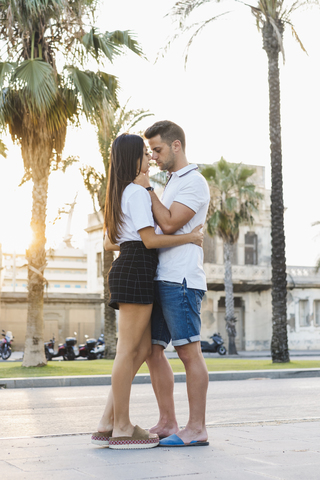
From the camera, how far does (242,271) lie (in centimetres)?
3631

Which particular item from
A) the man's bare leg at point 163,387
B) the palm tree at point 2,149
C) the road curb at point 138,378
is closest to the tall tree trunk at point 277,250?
the road curb at point 138,378

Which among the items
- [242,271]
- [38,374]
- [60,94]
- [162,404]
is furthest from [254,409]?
[242,271]

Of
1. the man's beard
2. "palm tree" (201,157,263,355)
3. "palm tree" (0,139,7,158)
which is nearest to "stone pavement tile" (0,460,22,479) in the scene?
the man's beard

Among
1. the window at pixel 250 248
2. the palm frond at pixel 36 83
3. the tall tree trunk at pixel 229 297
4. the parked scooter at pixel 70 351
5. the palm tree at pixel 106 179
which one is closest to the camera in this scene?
the palm frond at pixel 36 83

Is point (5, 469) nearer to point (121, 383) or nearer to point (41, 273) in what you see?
point (121, 383)

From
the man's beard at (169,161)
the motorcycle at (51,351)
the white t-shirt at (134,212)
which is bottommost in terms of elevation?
the motorcycle at (51,351)

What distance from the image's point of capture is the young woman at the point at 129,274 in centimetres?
393

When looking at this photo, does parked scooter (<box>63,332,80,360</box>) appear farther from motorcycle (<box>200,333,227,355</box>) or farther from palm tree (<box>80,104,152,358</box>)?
motorcycle (<box>200,333,227,355</box>)

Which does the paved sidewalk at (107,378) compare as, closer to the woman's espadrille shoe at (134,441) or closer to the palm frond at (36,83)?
the palm frond at (36,83)

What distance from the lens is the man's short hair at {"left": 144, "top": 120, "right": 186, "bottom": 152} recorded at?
4.28 metres

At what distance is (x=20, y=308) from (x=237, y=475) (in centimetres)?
2951

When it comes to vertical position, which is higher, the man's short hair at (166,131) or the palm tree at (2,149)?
the palm tree at (2,149)

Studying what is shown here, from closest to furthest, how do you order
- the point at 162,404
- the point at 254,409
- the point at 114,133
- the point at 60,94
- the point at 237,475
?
1. the point at 237,475
2. the point at 162,404
3. the point at 254,409
4. the point at 60,94
5. the point at 114,133

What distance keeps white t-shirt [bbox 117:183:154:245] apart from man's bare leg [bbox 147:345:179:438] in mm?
752
